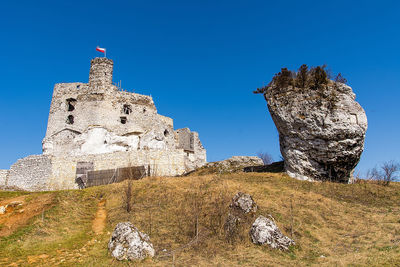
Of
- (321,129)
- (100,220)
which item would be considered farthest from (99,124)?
(321,129)

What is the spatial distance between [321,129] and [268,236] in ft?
36.1

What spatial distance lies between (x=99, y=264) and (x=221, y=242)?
4112 millimetres

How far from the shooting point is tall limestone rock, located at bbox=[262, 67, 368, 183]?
18406 millimetres

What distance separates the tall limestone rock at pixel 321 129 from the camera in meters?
18.4

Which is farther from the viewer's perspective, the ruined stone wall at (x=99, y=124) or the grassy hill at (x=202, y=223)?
the ruined stone wall at (x=99, y=124)

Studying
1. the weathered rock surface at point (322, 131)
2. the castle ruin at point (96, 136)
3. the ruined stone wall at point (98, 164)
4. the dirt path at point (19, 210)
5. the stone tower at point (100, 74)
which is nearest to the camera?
the dirt path at point (19, 210)

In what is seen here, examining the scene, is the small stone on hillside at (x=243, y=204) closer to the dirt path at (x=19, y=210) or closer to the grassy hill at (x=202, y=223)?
the grassy hill at (x=202, y=223)

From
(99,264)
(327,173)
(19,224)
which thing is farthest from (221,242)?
(327,173)

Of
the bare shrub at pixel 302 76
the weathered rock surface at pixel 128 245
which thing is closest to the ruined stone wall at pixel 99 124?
the bare shrub at pixel 302 76

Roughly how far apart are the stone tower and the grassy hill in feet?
54.7

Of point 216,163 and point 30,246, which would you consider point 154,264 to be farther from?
point 216,163

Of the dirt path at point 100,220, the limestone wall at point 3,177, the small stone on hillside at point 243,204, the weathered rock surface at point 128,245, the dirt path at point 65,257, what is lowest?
the dirt path at point 65,257

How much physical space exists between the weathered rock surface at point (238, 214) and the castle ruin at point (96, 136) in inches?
481

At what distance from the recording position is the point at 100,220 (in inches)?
Answer: 509
